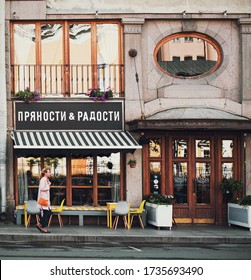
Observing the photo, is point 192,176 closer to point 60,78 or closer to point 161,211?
point 161,211

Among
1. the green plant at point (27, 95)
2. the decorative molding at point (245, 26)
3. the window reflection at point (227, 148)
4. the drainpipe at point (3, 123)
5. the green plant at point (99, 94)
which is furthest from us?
the window reflection at point (227, 148)

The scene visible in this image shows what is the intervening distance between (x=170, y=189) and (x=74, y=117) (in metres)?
3.68

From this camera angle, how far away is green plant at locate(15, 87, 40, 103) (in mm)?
24875

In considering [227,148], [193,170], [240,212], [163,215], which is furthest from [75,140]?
[240,212]

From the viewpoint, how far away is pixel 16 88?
25.3m

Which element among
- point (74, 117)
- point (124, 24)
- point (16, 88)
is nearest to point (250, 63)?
point (124, 24)

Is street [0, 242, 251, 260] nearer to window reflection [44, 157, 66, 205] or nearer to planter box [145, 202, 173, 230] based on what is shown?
planter box [145, 202, 173, 230]

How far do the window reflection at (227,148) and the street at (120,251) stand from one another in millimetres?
5270

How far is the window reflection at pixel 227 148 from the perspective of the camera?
1003 inches

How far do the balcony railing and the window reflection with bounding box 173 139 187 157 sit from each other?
2.31 metres

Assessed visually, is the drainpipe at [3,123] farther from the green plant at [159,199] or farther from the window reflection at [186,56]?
the window reflection at [186,56]

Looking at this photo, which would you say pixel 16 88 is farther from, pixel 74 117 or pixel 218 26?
pixel 218 26

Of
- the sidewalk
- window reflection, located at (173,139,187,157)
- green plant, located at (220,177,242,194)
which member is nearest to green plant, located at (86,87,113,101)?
window reflection, located at (173,139,187,157)

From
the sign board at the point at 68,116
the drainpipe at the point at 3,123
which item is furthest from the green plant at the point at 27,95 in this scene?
the drainpipe at the point at 3,123
